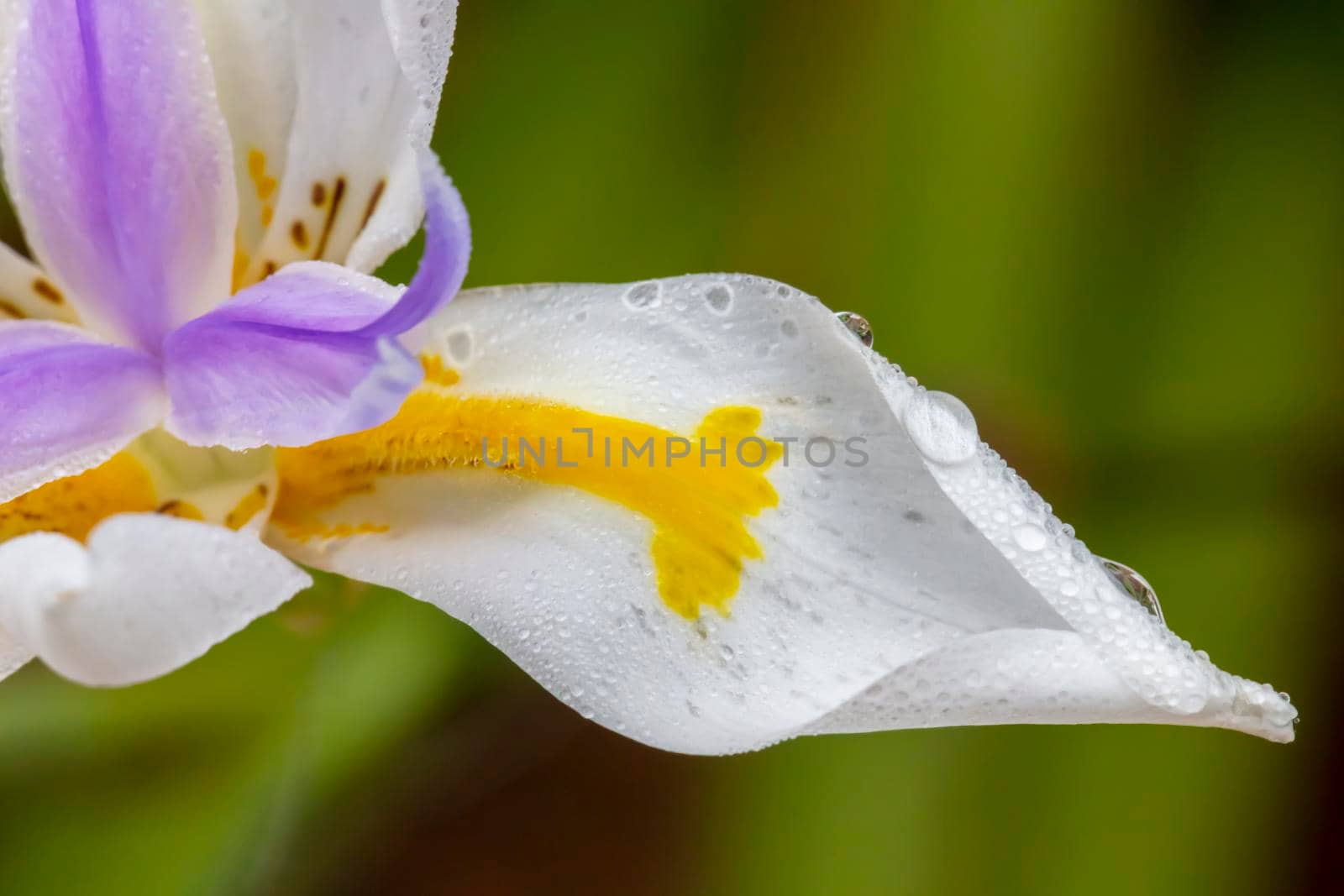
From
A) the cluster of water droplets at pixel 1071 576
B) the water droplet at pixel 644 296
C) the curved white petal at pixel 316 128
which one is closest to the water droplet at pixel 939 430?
Answer: the cluster of water droplets at pixel 1071 576

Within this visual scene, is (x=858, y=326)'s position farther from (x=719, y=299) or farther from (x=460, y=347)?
(x=460, y=347)

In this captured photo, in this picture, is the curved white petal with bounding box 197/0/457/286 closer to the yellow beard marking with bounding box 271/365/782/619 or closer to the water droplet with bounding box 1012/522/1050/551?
the yellow beard marking with bounding box 271/365/782/619

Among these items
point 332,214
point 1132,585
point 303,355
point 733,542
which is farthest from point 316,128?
point 1132,585

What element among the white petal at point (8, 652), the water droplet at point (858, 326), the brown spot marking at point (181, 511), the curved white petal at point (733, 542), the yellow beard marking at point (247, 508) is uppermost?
the water droplet at point (858, 326)

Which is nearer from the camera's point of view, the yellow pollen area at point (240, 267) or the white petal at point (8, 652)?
the white petal at point (8, 652)

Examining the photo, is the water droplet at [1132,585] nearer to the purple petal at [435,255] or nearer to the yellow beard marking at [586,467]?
the yellow beard marking at [586,467]

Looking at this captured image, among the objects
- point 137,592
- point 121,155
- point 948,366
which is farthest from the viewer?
point 948,366
